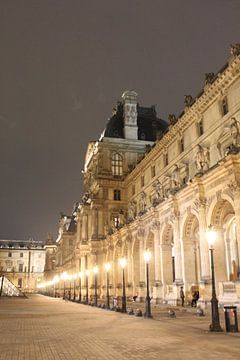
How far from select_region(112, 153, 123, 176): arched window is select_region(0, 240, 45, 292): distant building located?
11054cm

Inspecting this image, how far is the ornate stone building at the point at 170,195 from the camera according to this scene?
30.5 metres

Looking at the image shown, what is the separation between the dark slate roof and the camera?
232 feet

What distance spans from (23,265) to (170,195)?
144 meters

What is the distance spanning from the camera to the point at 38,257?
172750 millimetres

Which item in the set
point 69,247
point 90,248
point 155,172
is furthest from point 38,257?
point 155,172

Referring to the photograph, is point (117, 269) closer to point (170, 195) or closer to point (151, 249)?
point (151, 249)

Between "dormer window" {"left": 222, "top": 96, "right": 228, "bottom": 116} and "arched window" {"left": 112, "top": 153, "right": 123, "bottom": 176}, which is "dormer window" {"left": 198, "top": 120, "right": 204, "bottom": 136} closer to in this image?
"dormer window" {"left": 222, "top": 96, "right": 228, "bottom": 116}

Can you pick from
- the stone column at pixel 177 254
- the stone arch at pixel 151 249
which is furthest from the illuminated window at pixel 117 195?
the stone column at pixel 177 254

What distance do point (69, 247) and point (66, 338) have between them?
93.9m

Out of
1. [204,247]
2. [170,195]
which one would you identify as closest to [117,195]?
[170,195]

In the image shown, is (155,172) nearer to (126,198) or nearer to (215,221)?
(126,198)

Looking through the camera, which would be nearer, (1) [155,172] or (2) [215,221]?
(2) [215,221]

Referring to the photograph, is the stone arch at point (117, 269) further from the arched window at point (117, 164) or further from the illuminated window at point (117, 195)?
the arched window at point (117, 164)

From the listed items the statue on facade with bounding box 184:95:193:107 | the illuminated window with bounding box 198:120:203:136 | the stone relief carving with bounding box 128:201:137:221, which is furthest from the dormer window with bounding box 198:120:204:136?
the stone relief carving with bounding box 128:201:137:221
